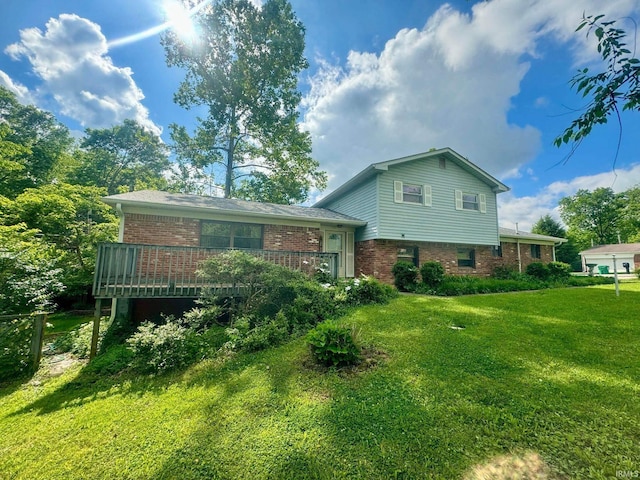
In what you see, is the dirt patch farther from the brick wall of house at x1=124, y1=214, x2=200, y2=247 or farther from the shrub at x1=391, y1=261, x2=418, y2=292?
the brick wall of house at x1=124, y1=214, x2=200, y2=247

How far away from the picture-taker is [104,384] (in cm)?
412

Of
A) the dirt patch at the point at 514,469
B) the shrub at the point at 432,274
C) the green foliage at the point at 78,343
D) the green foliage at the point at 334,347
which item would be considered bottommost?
the green foliage at the point at 78,343

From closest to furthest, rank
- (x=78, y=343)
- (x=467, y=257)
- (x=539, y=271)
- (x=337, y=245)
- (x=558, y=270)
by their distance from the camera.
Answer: (x=78, y=343), (x=337, y=245), (x=467, y=257), (x=539, y=271), (x=558, y=270)

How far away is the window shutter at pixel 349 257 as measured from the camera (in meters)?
12.7

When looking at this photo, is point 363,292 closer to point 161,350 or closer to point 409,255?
point 409,255

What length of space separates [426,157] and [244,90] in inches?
501

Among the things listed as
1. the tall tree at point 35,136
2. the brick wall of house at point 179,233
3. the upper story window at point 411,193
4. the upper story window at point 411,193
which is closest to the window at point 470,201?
the upper story window at point 411,193

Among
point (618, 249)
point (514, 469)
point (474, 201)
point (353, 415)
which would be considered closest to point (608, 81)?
point (514, 469)

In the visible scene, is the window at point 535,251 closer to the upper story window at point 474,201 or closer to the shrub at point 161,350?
the upper story window at point 474,201

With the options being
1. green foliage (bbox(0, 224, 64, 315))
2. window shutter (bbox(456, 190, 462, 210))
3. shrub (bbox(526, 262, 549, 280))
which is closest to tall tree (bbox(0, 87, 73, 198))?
green foliage (bbox(0, 224, 64, 315))

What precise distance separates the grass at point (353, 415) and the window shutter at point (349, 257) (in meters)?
7.67

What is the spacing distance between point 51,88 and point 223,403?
71.3 ft

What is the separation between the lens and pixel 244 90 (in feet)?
56.4

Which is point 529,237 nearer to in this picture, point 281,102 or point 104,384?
point 281,102
